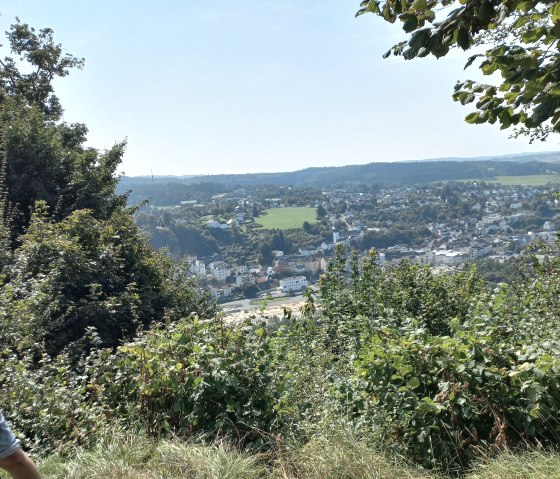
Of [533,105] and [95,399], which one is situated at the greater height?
[533,105]

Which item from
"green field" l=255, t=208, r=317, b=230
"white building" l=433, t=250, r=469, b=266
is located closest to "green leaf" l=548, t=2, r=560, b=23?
"white building" l=433, t=250, r=469, b=266

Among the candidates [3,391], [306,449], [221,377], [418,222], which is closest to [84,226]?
[3,391]

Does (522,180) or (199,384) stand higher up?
(199,384)

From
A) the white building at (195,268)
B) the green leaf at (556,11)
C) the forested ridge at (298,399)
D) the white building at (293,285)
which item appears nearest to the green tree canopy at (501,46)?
the green leaf at (556,11)

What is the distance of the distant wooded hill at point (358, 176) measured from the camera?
168ft

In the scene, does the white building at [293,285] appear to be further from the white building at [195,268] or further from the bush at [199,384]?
the bush at [199,384]

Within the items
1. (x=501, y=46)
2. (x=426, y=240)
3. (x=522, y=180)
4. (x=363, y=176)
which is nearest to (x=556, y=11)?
(x=501, y=46)

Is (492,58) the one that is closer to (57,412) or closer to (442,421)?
(442,421)

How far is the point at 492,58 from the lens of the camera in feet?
10.8

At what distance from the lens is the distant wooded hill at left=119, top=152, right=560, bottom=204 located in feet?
168

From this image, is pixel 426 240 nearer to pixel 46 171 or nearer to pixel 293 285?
pixel 293 285

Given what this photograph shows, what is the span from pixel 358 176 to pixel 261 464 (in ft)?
232

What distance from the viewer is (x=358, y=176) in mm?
72812

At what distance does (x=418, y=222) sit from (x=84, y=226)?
21466 mm
